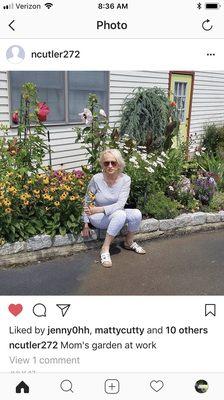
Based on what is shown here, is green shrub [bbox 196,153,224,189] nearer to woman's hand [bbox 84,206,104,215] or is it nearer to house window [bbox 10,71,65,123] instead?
house window [bbox 10,71,65,123]

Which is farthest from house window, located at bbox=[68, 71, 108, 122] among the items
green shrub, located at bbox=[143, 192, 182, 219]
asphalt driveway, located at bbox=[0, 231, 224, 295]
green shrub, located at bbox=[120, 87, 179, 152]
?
asphalt driveway, located at bbox=[0, 231, 224, 295]

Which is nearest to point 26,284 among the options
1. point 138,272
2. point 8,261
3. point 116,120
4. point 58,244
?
point 8,261

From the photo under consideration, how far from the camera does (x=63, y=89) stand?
5.58 meters

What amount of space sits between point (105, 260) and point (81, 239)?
0.39 metres

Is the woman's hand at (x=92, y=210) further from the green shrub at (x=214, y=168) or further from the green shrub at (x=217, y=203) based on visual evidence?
the green shrub at (x=214, y=168)

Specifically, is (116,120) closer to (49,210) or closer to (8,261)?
(49,210)

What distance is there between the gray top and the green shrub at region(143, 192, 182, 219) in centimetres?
78
